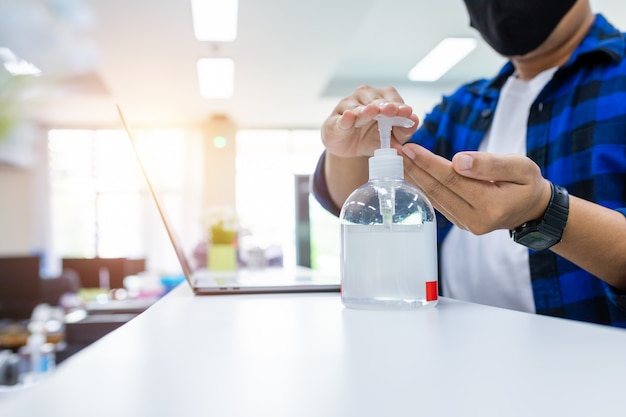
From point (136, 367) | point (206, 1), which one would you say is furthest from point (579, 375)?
point (206, 1)

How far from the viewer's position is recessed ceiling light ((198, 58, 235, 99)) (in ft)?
15.6

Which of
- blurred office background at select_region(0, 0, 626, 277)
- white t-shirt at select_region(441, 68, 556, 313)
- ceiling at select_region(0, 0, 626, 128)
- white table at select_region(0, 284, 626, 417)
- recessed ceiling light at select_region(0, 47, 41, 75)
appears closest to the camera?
white table at select_region(0, 284, 626, 417)

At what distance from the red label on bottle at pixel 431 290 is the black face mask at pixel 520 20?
66 cm

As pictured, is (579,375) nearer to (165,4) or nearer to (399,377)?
(399,377)

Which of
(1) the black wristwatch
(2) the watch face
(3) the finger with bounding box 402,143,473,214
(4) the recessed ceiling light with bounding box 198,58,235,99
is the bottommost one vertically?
(2) the watch face

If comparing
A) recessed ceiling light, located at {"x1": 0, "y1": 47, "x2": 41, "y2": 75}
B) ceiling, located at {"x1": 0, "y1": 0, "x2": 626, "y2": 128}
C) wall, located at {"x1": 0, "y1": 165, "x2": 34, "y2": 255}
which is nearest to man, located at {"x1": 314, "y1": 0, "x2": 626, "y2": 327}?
recessed ceiling light, located at {"x1": 0, "y1": 47, "x2": 41, "y2": 75}

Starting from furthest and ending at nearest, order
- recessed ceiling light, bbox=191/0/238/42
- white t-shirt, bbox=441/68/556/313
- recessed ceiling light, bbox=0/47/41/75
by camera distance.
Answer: recessed ceiling light, bbox=191/0/238/42
white t-shirt, bbox=441/68/556/313
recessed ceiling light, bbox=0/47/41/75

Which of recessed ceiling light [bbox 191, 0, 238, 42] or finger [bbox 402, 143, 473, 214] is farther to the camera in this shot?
recessed ceiling light [bbox 191, 0, 238, 42]

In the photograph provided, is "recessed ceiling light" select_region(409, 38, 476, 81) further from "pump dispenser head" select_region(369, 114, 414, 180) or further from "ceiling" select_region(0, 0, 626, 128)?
"pump dispenser head" select_region(369, 114, 414, 180)

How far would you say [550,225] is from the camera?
0.58m

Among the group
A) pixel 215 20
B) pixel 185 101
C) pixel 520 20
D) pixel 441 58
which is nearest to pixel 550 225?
pixel 520 20

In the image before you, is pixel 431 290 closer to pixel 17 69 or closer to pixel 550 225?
pixel 550 225

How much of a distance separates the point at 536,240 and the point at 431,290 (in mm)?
145

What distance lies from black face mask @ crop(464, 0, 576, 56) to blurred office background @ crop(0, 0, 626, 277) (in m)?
0.25
